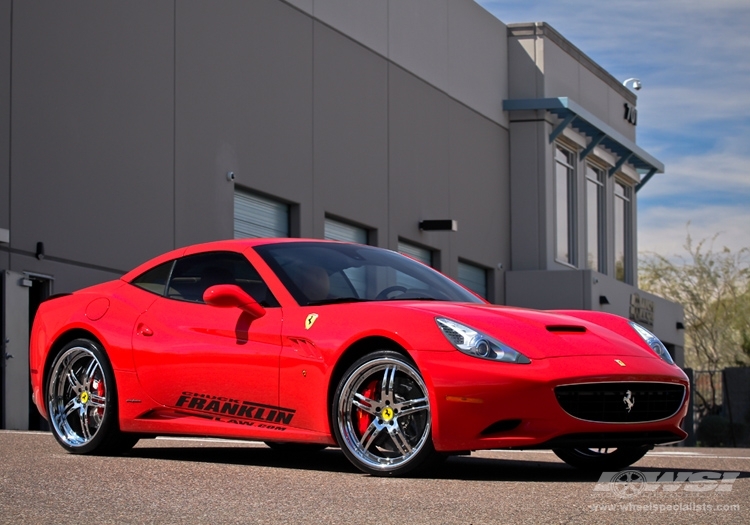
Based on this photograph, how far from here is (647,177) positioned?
1626 inches

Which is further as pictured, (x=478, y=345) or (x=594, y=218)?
(x=594, y=218)

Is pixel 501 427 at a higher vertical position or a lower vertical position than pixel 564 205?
lower

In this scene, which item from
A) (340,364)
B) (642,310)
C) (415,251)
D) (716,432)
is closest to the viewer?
(340,364)

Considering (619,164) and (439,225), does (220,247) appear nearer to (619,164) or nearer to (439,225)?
(439,225)

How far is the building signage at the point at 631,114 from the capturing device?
133 ft

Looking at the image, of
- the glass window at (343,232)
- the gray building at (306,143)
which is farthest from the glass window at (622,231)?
the glass window at (343,232)

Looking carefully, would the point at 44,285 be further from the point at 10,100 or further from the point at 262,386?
the point at 262,386

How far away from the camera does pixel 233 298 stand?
23.2 ft

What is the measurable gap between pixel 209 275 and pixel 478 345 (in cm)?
216

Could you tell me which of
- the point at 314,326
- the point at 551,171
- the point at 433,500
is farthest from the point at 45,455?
the point at 551,171

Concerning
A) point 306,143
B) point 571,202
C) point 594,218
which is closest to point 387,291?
point 306,143

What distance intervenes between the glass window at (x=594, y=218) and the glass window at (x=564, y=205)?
4.31 feet

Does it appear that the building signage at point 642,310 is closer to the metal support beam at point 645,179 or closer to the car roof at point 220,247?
Answer: the metal support beam at point 645,179

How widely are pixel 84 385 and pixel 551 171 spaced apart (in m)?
26.1
